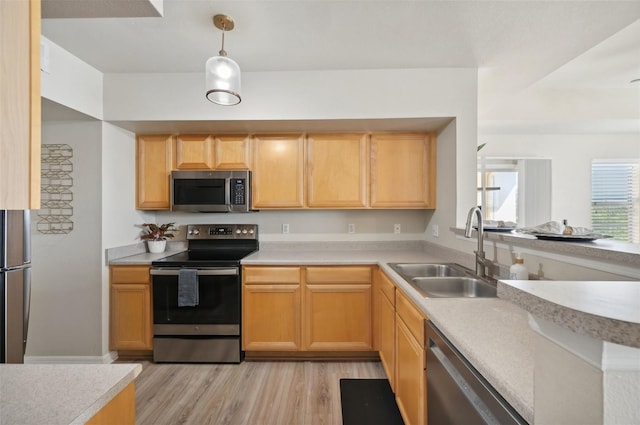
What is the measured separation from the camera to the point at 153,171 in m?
2.78

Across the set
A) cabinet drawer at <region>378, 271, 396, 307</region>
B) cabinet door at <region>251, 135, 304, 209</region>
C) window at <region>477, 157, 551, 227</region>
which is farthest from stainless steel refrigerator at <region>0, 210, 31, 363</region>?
window at <region>477, 157, 551, 227</region>

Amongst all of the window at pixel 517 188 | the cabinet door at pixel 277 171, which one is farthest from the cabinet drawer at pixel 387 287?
the window at pixel 517 188

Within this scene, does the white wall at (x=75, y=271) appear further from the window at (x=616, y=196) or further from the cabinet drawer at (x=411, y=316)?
the window at (x=616, y=196)

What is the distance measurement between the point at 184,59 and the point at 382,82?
5.25 feet

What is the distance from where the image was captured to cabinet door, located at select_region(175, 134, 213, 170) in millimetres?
2748

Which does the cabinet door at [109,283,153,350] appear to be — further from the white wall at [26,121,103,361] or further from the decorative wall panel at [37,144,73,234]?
the decorative wall panel at [37,144,73,234]

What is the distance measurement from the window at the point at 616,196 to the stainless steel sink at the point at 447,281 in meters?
3.32

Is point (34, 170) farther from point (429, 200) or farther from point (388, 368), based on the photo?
point (429, 200)

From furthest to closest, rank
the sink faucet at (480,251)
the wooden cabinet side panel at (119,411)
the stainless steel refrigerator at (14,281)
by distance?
the sink faucet at (480,251), the stainless steel refrigerator at (14,281), the wooden cabinet side panel at (119,411)

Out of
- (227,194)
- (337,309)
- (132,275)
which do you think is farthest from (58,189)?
(337,309)

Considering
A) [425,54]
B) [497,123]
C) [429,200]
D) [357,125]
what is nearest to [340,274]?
[429,200]

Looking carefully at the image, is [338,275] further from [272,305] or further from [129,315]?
[129,315]

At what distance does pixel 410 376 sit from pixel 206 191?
2.24 meters

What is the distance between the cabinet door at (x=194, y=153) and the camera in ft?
9.02
